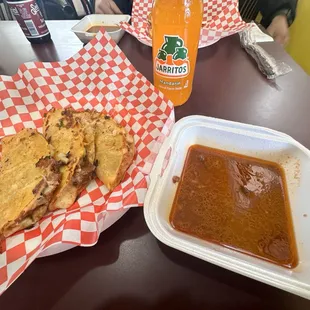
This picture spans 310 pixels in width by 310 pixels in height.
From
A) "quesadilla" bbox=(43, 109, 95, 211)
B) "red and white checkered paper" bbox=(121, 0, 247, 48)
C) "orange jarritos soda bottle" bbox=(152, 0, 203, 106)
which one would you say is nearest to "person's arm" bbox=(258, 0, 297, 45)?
"red and white checkered paper" bbox=(121, 0, 247, 48)

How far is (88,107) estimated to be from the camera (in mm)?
1188

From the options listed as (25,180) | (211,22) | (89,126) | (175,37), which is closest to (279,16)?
(211,22)

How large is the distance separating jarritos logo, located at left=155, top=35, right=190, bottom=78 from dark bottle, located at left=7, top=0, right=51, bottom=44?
100 cm

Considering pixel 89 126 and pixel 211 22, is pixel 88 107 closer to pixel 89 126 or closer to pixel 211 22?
pixel 89 126

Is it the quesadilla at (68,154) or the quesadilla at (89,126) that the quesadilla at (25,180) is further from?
the quesadilla at (89,126)

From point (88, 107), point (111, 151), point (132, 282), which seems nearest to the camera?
point (132, 282)

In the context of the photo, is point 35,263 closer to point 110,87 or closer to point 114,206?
point 114,206

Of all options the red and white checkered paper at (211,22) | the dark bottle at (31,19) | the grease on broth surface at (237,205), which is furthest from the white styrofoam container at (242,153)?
the dark bottle at (31,19)

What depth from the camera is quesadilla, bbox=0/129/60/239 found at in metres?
0.72

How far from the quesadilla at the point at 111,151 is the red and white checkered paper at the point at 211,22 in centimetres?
95

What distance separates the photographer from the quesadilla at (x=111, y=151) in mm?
841

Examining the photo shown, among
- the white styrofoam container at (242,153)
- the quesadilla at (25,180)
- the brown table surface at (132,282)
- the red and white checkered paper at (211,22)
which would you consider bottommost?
the brown table surface at (132,282)

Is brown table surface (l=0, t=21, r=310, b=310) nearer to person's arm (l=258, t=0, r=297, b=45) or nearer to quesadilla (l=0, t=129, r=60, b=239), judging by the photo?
quesadilla (l=0, t=129, r=60, b=239)

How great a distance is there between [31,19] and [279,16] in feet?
6.67
